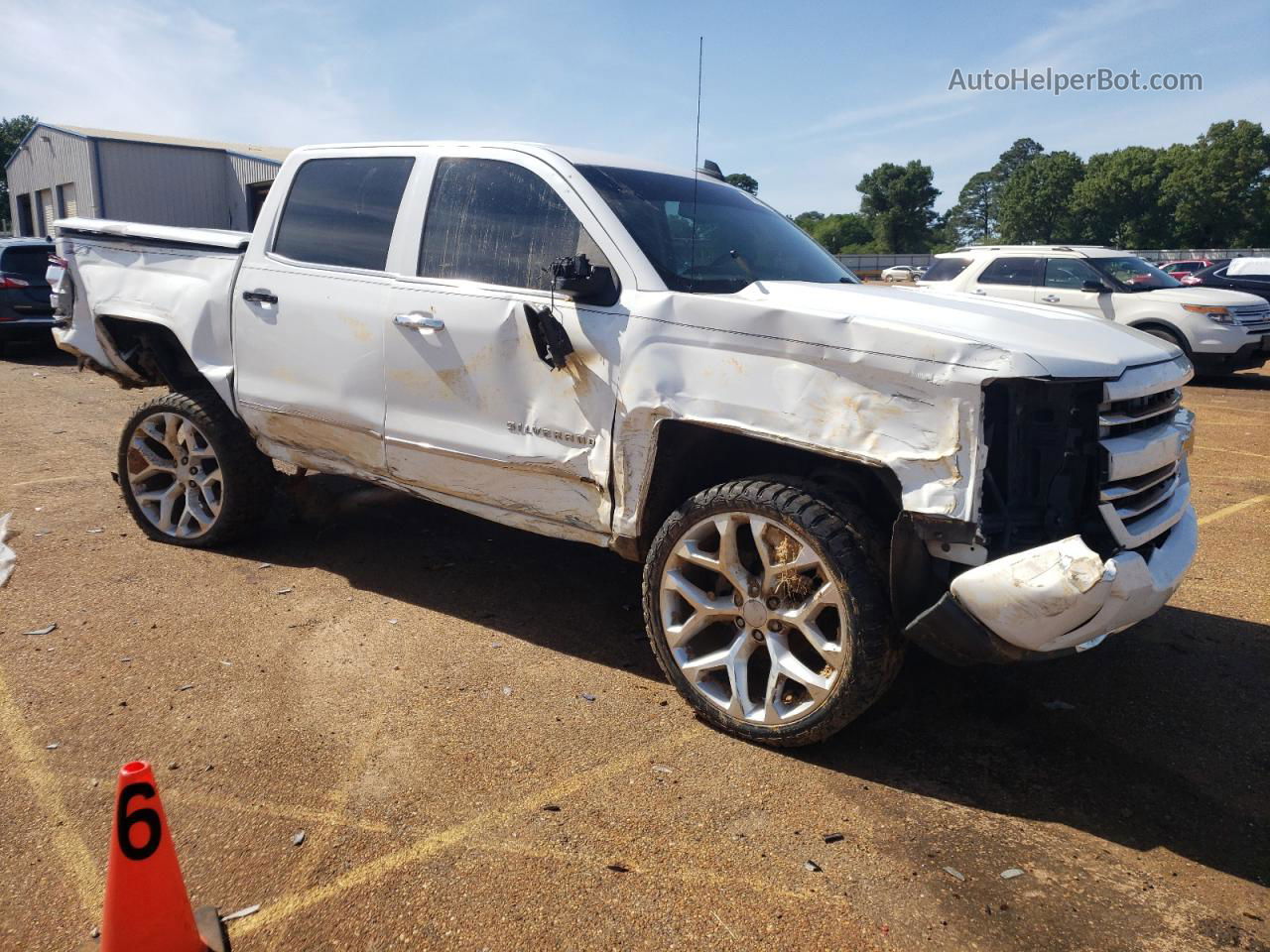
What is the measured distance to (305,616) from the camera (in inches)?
176

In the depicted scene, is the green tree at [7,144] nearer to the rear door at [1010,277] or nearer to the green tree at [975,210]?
the rear door at [1010,277]

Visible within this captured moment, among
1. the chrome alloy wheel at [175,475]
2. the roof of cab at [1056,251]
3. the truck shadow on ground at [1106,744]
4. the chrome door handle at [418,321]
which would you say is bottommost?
the truck shadow on ground at [1106,744]

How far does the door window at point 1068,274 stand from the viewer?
42.4 ft

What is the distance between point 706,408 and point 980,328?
0.92 metres

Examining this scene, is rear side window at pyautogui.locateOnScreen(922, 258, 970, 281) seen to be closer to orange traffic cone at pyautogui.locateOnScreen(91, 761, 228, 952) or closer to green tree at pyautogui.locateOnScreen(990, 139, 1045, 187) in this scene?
orange traffic cone at pyautogui.locateOnScreen(91, 761, 228, 952)

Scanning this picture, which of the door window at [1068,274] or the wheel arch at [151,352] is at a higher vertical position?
the door window at [1068,274]

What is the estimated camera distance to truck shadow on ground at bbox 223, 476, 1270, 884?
10.0 feet

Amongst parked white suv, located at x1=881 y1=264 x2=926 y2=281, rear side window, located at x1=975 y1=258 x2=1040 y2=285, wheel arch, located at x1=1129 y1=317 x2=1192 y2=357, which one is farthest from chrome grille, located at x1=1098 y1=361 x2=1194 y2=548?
wheel arch, located at x1=1129 y1=317 x2=1192 y2=357

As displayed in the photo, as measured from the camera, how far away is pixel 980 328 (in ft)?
9.84

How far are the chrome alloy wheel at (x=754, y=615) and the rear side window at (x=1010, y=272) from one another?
10905 millimetres

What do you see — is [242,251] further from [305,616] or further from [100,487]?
[100,487]

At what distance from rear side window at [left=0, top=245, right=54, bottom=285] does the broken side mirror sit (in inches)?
519

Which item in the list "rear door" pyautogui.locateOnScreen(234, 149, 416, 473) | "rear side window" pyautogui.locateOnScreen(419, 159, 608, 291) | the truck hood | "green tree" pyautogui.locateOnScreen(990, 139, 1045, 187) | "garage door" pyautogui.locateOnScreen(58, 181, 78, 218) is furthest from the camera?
"green tree" pyautogui.locateOnScreen(990, 139, 1045, 187)

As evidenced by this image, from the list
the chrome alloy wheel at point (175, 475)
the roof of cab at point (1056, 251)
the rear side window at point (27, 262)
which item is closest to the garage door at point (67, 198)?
the rear side window at point (27, 262)
